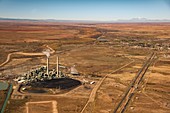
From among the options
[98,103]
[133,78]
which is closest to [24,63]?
[133,78]

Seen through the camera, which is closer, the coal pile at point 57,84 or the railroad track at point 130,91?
the railroad track at point 130,91

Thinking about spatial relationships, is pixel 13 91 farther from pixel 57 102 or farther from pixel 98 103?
pixel 98 103

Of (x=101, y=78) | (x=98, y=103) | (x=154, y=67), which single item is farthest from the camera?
(x=154, y=67)

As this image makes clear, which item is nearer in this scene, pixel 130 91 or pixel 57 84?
pixel 130 91

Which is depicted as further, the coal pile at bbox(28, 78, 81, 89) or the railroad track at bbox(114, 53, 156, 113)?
the coal pile at bbox(28, 78, 81, 89)

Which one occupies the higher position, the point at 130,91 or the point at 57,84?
the point at 57,84

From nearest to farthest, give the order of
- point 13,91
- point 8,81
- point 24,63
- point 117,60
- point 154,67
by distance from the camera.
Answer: point 13,91
point 8,81
point 154,67
point 24,63
point 117,60

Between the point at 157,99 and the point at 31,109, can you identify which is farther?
the point at 157,99

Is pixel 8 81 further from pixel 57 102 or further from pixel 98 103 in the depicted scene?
pixel 98 103

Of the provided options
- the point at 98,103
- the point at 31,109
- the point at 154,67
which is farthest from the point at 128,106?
the point at 154,67
